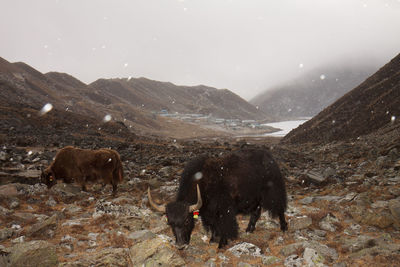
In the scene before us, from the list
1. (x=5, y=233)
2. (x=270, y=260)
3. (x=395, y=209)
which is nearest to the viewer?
(x=270, y=260)

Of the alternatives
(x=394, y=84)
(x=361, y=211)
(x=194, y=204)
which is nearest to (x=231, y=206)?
(x=194, y=204)

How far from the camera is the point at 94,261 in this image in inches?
170

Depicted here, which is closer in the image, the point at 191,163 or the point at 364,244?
the point at 364,244

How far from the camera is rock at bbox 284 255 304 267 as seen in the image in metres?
4.78

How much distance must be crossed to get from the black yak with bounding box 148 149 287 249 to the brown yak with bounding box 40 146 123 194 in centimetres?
485

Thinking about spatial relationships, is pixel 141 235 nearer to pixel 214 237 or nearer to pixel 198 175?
pixel 214 237

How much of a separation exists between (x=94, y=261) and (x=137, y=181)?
24.4ft

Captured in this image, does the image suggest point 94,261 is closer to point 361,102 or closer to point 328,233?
point 328,233

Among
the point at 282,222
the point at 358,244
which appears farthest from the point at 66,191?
the point at 358,244

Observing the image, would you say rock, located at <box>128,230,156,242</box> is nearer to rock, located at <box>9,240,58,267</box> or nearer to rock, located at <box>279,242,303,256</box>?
rock, located at <box>9,240,58,267</box>

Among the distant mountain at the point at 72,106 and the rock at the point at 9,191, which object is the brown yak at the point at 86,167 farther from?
the distant mountain at the point at 72,106

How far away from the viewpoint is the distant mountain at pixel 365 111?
25.2 metres

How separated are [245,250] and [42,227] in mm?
4735

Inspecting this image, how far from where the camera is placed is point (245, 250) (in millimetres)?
5473
